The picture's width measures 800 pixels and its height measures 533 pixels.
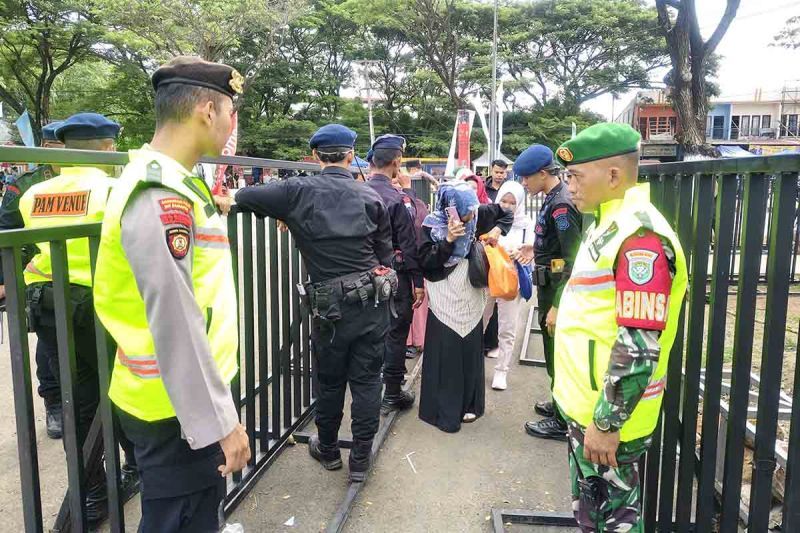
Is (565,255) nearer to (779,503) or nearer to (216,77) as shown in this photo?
(779,503)

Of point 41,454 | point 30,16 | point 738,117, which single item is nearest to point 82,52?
point 30,16

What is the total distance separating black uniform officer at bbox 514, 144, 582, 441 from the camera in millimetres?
3570

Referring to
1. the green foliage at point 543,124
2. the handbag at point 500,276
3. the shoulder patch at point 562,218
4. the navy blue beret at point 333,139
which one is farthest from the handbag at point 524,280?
the green foliage at point 543,124

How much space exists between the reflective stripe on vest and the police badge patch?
6 centimetres

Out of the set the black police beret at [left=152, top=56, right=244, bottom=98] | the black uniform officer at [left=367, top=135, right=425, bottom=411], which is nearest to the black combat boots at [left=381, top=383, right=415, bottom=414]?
the black uniform officer at [left=367, top=135, right=425, bottom=411]

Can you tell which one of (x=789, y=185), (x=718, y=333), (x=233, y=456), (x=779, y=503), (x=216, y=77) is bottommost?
(x=779, y=503)

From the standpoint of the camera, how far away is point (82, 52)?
69.1 feet

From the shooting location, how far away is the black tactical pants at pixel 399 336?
4293 mm

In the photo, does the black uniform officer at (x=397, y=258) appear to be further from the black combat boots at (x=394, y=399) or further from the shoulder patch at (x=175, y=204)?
the shoulder patch at (x=175, y=204)

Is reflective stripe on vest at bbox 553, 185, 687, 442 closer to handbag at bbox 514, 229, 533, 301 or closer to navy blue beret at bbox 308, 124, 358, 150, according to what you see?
navy blue beret at bbox 308, 124, 358, 150

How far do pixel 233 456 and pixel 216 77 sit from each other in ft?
3.47

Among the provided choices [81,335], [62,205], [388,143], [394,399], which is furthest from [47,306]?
[394,399]

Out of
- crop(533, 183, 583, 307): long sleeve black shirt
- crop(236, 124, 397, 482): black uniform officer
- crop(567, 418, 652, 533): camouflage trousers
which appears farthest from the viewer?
crop(533, 183, 583, 307): long sleeve black shirt

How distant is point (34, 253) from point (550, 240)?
2.98 metres
